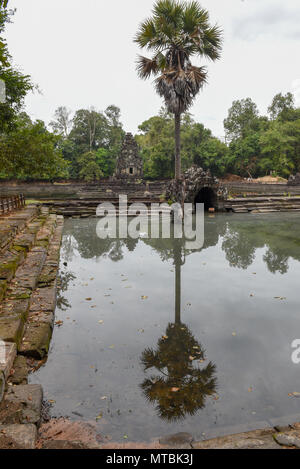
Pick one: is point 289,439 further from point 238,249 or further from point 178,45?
point 178,45

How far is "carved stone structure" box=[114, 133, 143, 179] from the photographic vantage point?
36375 mm

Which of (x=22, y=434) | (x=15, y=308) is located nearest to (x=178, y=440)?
(x=22, y=434)

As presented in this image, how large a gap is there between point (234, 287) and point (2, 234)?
17.0 ft

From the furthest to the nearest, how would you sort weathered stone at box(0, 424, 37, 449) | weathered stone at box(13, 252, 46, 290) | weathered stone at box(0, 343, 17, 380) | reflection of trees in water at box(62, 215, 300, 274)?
reflection of trees in water at box(62, 215, 300, 274), weathered stone at box(13, 252, 46, 290), weathered stone at box(0, 343, 17, 380), weathered stone at box(0, 424, 37, 449)

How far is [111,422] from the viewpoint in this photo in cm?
269

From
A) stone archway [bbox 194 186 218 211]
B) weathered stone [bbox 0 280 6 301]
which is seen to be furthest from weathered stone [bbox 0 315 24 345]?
stone archway [bbox 194 186 218 211]

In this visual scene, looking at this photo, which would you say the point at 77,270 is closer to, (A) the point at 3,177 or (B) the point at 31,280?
(B) the point at 31,280

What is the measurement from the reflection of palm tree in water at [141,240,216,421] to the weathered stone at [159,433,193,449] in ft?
0.72

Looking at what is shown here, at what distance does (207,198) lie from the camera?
19.8 metres

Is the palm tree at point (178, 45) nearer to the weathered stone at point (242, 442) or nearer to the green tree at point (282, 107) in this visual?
the weathered stone at point (242, 442)

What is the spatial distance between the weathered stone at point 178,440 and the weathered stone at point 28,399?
1087 millimetres

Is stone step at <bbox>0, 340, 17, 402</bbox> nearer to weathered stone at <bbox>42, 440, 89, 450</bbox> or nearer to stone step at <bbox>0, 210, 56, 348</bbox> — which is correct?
stone step at <bbox>0, 210, 56, 348</bbox>

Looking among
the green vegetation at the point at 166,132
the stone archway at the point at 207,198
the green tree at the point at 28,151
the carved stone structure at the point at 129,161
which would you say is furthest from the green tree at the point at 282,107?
the green tree at the point at 28,151
